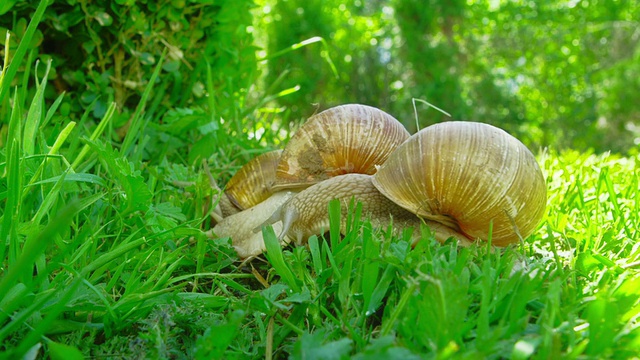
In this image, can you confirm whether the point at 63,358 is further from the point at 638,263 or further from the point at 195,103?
the point at 195,103

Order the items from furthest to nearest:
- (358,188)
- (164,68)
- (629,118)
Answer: (629,118)
(164,68)
(358,188)

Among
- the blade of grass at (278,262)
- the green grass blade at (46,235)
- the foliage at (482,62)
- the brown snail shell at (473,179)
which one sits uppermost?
the green grass blade at (46,235)

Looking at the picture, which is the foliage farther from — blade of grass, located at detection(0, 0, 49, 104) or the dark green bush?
blade of grass, located at detection(0, 0, 49, 104)

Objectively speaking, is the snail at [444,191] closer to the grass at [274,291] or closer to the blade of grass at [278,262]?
the grass at [274,291]

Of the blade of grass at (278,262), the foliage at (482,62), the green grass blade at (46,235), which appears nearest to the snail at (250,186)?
the blade of grass at (278,262)

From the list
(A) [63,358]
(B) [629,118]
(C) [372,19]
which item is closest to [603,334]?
(A) [63,358]

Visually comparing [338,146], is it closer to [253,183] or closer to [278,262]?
[253,183]
